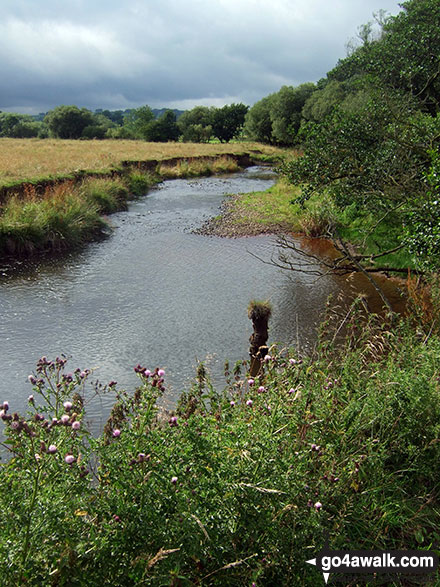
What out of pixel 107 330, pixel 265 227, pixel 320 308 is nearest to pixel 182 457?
pixel 107 330

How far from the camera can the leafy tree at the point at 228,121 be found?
74.8 meters

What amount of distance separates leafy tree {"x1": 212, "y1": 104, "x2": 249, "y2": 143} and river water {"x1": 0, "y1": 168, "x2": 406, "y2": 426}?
6142cm

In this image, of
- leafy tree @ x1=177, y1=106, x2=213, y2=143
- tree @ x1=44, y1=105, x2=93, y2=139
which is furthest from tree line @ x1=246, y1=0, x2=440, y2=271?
tree @ x1=44, y1=105, x2=93, y2=139

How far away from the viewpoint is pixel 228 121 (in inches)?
2945

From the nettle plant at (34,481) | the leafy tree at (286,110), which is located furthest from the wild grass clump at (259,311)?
the leafy tree at (286,110)

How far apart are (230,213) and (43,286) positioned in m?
12.2

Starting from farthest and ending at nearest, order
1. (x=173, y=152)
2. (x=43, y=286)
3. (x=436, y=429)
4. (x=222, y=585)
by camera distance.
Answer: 1. (x=173, y=152)
2. (x=43, y=286)
3. (x=436, y=429)
4. (x=222, y=585)

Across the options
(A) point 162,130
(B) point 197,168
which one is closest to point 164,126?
(A) point 162,130

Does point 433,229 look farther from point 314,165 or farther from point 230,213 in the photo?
point 230,213

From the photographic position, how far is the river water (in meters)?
8.02

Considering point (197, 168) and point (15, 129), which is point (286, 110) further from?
point (15, 129)

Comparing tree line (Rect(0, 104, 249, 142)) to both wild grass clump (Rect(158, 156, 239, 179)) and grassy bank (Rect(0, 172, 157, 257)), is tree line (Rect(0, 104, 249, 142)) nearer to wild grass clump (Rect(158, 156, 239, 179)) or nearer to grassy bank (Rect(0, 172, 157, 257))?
wild grass clump (Rect(158, 156, 239, 179))

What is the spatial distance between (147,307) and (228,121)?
229 feet

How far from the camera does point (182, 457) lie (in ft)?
9.06
